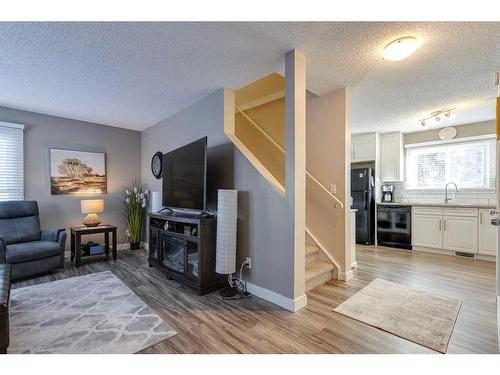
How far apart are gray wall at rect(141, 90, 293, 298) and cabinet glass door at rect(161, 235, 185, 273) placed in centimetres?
70

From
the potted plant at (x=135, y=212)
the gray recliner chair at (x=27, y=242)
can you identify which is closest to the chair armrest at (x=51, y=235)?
A: the gray recliner chair at (x=27, y=242)

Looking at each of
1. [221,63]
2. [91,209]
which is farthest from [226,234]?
[91,209]

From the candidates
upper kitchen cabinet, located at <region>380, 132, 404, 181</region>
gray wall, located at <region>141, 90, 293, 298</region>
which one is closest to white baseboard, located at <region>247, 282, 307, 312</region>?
gray wall, located at <region>141, 90, 293, 298</region>

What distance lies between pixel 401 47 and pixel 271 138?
2.00 metres

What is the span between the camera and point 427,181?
4.75 m

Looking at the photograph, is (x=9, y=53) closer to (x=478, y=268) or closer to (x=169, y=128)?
(x=169, y=128)

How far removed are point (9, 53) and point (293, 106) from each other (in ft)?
8.62

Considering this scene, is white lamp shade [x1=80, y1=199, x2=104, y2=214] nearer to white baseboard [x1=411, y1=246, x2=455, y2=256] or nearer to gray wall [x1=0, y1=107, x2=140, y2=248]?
gray wall [x1=0, y1=107, x2=140, y2=248]

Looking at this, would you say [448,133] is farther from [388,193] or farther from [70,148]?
[70,148]

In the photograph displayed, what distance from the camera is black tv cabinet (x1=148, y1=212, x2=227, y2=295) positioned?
2.50m

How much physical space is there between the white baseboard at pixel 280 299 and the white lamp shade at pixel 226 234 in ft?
1.06
